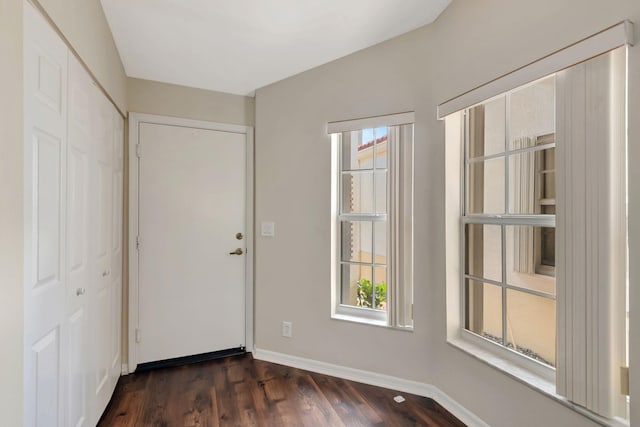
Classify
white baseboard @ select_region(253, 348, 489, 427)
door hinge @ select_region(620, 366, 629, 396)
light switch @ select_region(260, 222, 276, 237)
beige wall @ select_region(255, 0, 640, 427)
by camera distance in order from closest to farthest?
1. door hinge @ select_region(620, 366, 629, 396)
2. beige wall @ select_region(255, 0, 640, 427)
3. white baseboard @ select_region(253, 348, 489, 427)
4. light switch @ select_region(260, 222, 276, 237)

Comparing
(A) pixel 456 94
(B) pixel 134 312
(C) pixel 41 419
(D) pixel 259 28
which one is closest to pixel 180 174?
(B) pixel 134 312

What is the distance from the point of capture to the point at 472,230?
1.97m

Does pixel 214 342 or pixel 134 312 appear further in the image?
pixel 214 342

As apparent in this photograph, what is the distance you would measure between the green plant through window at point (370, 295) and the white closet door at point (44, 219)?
178 cm

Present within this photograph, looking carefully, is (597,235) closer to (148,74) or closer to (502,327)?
(502,327)

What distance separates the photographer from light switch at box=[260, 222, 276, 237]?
269 cm

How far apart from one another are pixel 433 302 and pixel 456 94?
1.28 m

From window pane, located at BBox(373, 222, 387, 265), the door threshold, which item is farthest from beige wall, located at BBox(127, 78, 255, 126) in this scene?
the door threshold

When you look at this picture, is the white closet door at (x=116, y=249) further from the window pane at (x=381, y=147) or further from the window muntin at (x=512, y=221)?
the window muntin at (x=512, y=221)

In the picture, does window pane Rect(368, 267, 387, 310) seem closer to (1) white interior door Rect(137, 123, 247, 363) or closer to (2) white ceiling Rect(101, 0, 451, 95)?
(1) white interior door Rect(137, 123, 247, 363)

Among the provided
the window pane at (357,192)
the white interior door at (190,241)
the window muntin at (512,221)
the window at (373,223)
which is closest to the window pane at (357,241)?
the window at (373,223)

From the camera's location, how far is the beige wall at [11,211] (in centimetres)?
91

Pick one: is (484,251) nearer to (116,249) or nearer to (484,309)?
(484,309)

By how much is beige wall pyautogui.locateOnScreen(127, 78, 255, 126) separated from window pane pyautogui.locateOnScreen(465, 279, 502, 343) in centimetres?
219
